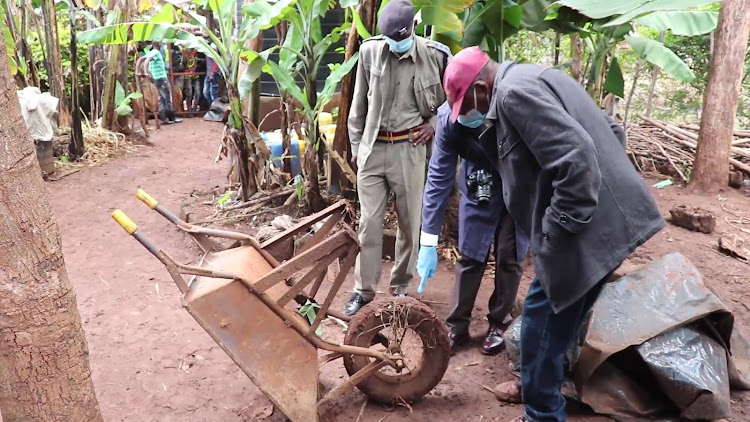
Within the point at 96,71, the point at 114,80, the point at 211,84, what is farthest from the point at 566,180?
the point at 211,84

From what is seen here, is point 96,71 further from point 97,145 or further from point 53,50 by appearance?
point 97,145

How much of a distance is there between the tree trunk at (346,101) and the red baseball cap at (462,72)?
2.46m

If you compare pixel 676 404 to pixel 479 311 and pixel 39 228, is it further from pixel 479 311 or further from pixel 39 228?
pixel 39 228

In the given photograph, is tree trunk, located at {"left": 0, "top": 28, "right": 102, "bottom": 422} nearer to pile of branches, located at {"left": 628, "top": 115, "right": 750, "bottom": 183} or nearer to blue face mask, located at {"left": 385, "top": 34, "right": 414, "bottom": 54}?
blue face mask, located at {"left": 385, "top": 34, "right": 414, "bottom": 54}

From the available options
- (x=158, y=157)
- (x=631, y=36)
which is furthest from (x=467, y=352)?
(x=158, y=157)

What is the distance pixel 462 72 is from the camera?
240cm

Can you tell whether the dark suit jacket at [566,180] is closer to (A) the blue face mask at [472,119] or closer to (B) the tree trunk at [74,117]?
(A) the blue face mask at [472,119]

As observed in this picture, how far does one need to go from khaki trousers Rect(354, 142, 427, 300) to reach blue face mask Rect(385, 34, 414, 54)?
0.58 metres

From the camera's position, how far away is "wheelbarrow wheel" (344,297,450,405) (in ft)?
9.55

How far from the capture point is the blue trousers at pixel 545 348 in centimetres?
→ 250

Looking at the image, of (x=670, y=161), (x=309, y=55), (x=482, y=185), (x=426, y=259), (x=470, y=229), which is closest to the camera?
(x=426, y=259)

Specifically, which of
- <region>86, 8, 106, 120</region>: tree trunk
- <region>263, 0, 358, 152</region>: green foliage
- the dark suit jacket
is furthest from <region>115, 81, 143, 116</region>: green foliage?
the dark suit jacket

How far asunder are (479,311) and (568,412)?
3.82ft

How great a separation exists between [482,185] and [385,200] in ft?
2.87
